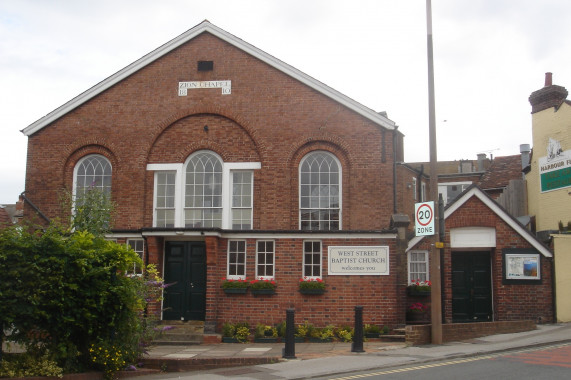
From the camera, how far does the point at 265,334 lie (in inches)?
666

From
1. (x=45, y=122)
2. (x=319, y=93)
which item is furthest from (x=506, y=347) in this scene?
(x=45, y=122)

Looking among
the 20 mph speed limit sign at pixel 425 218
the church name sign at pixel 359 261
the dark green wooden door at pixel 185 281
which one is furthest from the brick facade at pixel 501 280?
the dark green wooden door at pixel 185 281

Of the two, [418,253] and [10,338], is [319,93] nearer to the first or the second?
[418,253]

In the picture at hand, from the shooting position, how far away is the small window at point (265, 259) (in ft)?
58.6

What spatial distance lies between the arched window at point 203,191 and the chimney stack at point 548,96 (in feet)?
36.5

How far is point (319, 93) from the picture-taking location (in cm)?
1980

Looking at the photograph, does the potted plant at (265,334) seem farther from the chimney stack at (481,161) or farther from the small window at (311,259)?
the chimney stack at (481,161)

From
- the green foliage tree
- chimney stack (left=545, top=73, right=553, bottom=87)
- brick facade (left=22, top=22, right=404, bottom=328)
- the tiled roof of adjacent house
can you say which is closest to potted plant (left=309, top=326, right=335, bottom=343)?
brick facade (left=22, top=22, right=404, bottom=328)

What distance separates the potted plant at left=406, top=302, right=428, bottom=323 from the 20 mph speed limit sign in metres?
3.70

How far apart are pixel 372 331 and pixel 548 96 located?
10.5 meters

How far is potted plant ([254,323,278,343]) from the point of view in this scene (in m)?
16.7

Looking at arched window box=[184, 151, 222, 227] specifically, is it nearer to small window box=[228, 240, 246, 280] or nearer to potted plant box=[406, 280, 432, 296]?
small window box=[228, 240, 246, 280]

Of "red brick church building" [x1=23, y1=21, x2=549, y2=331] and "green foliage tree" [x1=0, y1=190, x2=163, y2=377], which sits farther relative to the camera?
"red brick church building" [x1=23, y1=21, x2=549, y2=331]

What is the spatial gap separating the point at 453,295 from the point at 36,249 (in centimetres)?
1253
